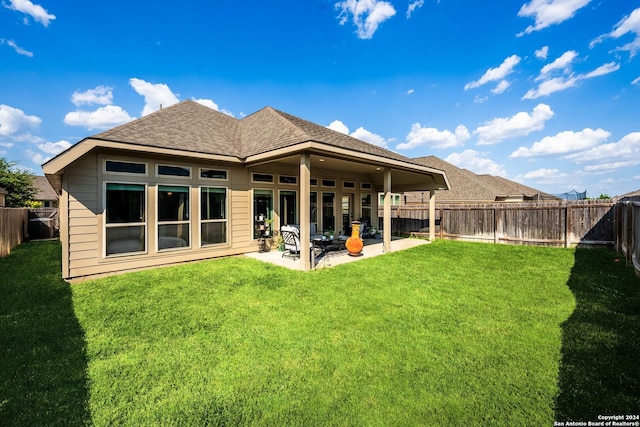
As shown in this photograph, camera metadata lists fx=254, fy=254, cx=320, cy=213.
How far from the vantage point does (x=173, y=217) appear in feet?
23.6

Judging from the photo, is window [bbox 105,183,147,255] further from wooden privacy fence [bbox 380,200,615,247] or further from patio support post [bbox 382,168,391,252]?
wooden privacy fence [bbox 380,200,615,247]

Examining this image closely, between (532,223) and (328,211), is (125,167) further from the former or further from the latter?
(532,223)

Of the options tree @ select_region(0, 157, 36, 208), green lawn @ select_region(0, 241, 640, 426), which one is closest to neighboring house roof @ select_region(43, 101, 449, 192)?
green lawn @ select_region(0, 241, 640, 426)

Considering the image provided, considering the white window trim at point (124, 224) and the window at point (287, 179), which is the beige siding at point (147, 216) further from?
the window at point (287, 179)

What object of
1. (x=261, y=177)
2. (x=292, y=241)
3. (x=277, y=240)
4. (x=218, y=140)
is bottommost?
(x=277, y=240)

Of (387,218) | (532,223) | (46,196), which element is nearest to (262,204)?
(387,218)

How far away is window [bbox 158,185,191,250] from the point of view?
6984mm

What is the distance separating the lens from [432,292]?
17.3 feet

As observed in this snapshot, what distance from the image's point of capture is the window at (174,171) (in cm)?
700

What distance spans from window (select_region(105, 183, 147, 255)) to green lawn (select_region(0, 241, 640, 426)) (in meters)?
0.96

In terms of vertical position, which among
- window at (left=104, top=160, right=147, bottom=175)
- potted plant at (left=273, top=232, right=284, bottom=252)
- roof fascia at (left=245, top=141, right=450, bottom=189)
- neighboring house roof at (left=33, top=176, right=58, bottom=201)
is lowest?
potted plant at (left=273, top=232, right=284, bottom=252)

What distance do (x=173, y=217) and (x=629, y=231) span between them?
40.5 ft

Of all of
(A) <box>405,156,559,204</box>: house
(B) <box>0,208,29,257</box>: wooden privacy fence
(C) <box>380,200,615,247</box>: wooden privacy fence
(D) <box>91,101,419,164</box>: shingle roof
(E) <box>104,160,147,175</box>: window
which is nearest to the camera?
(E) <box>104,160,147,175</box>: window

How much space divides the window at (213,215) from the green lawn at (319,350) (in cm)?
192
